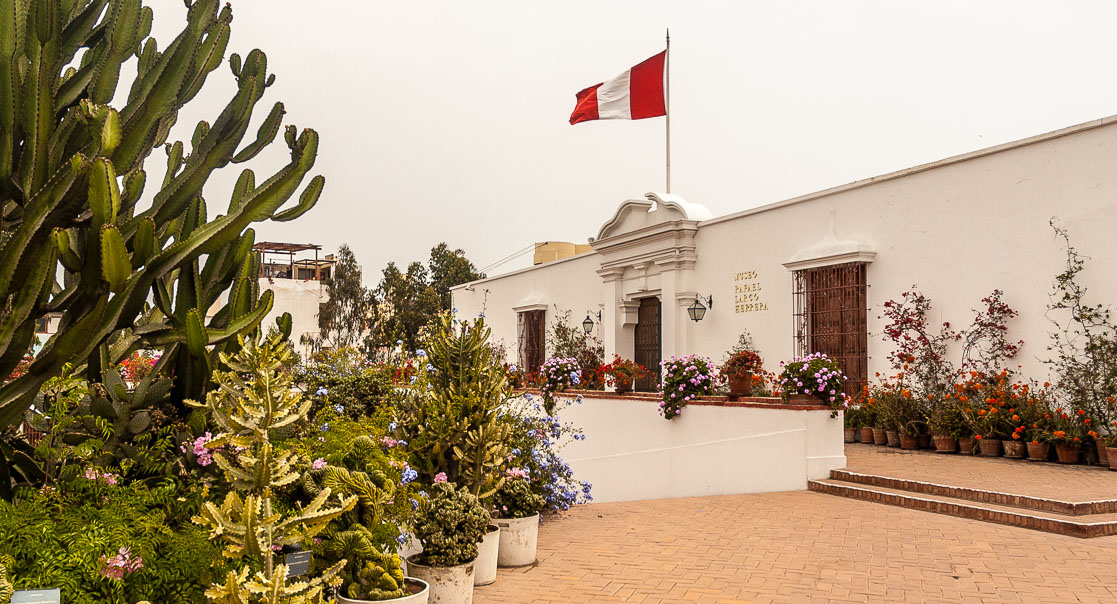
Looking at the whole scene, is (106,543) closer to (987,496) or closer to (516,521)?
(516,521)

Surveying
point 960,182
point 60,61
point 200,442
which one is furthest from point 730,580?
point 960,182

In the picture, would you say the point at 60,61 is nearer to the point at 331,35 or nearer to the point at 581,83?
the point at 331,35

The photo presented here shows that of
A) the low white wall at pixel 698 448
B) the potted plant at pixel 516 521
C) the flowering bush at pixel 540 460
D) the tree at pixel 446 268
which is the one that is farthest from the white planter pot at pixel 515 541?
the tree at pixel 446 268

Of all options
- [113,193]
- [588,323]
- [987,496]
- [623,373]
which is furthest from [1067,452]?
[588,323]

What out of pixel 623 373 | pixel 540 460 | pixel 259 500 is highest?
pixel 623 373

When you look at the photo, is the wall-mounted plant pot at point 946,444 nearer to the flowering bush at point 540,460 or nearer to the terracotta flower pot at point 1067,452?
the terracotta flower pot at point 1067,452

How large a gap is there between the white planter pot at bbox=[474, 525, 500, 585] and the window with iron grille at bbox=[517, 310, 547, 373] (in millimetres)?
17306

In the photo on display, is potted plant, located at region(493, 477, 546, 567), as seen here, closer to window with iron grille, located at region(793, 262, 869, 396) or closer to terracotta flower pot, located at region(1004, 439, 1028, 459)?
Answer: terracotta flower pot, located at region(1004, 439, 1028, 459)

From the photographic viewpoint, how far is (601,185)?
26.8m

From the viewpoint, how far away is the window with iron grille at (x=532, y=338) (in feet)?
77.3

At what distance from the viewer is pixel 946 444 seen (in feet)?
38.0

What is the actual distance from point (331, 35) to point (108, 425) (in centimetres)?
656

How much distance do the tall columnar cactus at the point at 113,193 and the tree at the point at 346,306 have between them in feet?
90.4

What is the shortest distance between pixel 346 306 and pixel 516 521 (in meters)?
27.9
